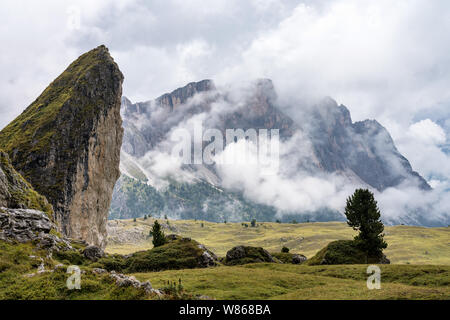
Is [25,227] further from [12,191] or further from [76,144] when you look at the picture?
[76,144]

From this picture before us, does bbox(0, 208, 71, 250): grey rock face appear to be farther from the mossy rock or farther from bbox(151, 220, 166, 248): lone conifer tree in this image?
bbox(151, 220, 166, 248): lone conifer tree

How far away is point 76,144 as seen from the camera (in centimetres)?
10225

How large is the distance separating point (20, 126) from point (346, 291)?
12003cm

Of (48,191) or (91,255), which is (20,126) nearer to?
(48,191)

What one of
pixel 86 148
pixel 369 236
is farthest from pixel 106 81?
pixel 369 236

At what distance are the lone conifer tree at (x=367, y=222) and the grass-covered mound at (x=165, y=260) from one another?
35.6 m

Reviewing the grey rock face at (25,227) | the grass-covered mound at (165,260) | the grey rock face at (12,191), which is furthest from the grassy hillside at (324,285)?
the grey rock face at (12,191)

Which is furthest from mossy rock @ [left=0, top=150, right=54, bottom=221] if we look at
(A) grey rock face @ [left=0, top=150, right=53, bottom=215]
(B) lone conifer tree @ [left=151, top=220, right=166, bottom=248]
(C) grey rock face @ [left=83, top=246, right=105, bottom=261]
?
(B) lone conifer tree @ [left=151, top=220, right=166, bottom=248]

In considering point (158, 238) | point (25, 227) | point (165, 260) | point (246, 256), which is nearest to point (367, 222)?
point (246, 256)

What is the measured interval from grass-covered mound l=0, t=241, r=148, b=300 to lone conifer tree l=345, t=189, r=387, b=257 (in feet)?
197

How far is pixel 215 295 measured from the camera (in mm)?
29797
